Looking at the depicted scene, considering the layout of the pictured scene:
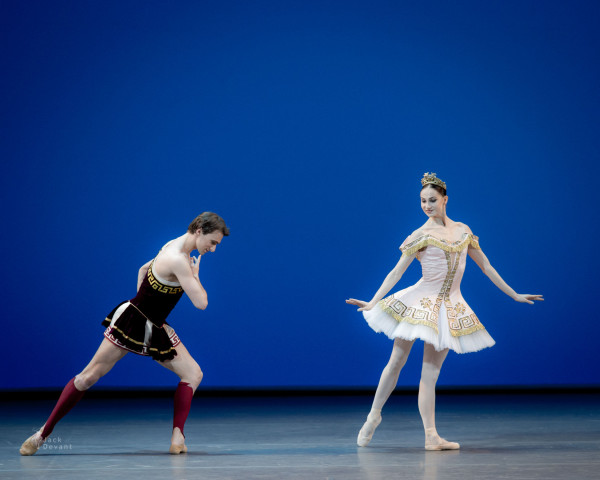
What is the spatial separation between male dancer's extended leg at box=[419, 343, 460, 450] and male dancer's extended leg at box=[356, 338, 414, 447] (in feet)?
0.41

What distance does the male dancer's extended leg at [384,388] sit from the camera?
4.17 meters

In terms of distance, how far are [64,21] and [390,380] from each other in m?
4.11

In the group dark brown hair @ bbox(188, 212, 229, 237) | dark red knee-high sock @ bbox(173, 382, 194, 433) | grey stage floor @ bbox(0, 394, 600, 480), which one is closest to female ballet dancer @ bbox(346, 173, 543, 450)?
grey stage floor @ bbox(0, 394, 600, 480)

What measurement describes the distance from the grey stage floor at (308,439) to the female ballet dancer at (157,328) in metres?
0.19

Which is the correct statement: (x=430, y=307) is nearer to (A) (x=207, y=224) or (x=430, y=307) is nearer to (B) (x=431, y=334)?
(B) (x=431, y=334)

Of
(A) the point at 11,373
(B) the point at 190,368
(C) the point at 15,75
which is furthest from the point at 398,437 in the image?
(C) the point at 15,75

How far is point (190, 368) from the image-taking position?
13.3 ft

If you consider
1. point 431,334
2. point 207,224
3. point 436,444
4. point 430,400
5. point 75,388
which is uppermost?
point 207,224

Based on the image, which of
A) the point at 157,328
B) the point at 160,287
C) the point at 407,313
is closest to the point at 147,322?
the point at 157,328

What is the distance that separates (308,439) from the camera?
14.6 feet

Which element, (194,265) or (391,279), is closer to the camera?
(194,265)

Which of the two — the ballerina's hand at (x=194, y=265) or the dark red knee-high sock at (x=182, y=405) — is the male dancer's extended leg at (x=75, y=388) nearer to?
the dark red knee-high sock at (x=182, y=405)

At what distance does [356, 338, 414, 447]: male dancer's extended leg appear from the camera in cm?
417

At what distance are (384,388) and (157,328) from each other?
3.78 feet
